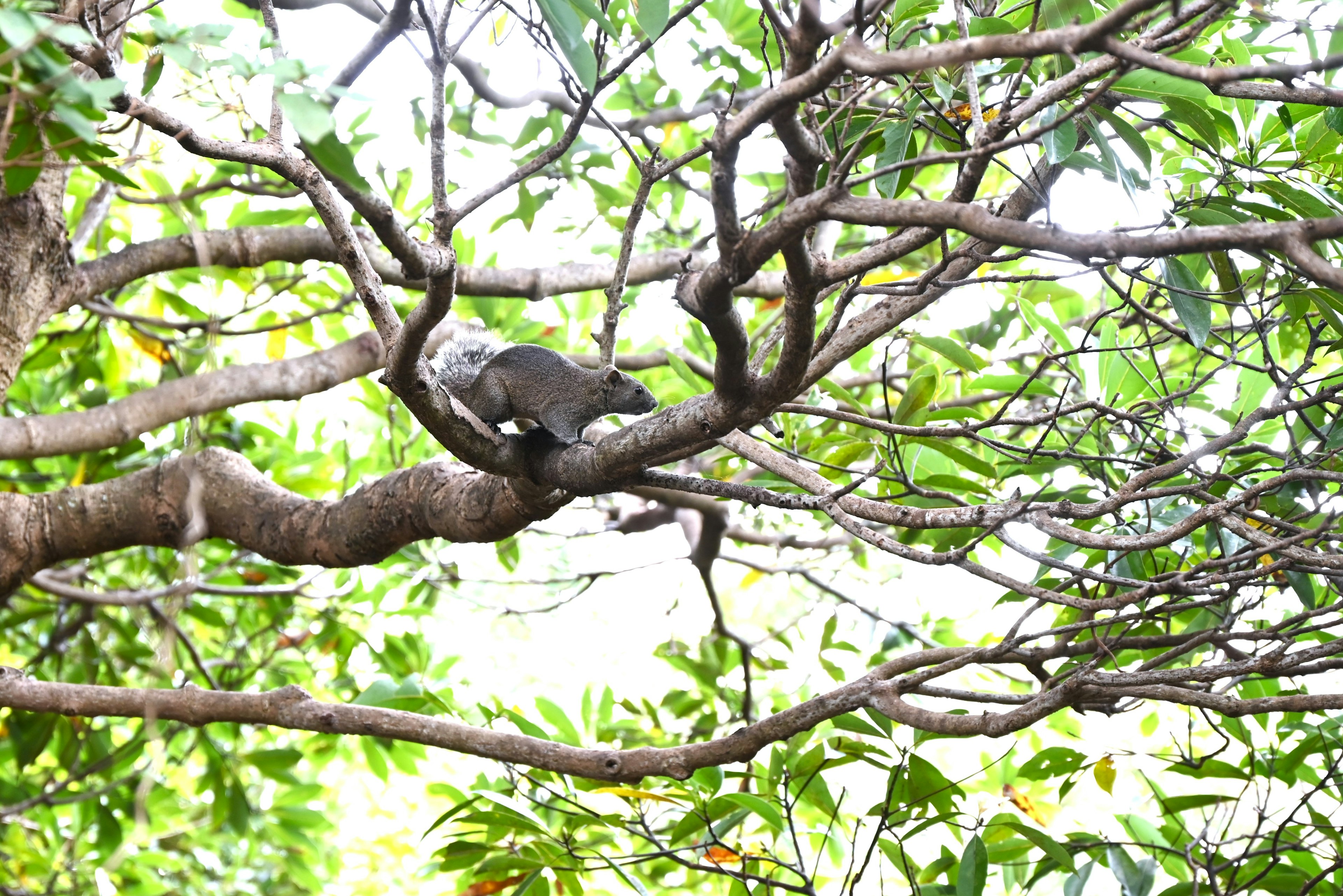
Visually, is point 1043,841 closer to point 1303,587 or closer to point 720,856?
point 1303,587

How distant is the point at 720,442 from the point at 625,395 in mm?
1050

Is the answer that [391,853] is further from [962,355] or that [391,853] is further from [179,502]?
[962,355]

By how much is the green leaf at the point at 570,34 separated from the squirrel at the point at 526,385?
113 cm

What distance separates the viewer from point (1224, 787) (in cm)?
551

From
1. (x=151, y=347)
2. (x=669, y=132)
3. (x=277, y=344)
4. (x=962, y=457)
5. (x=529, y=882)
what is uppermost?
(x=669, y=132)

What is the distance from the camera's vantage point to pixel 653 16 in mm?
1486

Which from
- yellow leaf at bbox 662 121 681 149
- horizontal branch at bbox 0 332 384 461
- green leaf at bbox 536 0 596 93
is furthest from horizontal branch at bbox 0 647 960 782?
yellow leaf at bbox 662 121 681 149

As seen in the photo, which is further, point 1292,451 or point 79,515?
point 79,515

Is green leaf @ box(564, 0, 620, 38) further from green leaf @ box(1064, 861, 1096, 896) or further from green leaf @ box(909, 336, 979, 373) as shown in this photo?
green leaf @ box(1064, 861, 1096, 896)

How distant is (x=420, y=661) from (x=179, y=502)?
3.95ft

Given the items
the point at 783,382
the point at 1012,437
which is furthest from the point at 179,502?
the point at 1012,437

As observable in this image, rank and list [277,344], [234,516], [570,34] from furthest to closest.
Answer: [277,344] → [234,516] → [570,34]

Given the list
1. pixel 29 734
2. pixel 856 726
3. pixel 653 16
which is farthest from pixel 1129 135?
pixel 29 734

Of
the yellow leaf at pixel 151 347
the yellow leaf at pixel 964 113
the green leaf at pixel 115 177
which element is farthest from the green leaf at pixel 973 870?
the yellow leaf at pixel 151 347
